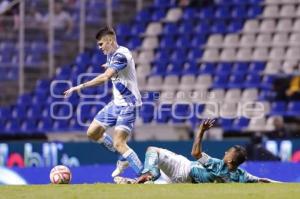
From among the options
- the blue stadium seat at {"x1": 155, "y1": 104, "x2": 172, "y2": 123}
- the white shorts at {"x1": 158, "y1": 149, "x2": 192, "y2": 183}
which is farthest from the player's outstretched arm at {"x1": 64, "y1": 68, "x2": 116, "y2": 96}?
the blue stadium seat at {"x1": 155, "y1": 104, "x2": 172, "y2": 123}

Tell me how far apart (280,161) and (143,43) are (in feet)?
23.7

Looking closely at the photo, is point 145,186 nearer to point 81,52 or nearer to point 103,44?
point 103,44

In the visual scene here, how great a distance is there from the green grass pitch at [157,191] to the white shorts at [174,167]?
1086 mm

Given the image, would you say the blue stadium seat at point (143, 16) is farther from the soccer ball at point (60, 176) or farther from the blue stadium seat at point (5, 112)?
the soccer ball at point (60, 176)

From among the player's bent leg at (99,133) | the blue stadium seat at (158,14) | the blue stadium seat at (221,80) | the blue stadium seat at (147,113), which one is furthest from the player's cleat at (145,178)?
the blue stadium seat at (158,14)

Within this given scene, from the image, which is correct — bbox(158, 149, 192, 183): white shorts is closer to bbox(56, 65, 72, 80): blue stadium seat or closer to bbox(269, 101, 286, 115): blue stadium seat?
bbox(269, 101, 286, 115): blue stadium seat

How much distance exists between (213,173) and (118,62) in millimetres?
1909

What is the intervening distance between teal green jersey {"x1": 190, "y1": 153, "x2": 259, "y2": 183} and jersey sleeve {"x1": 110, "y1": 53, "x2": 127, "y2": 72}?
158cm

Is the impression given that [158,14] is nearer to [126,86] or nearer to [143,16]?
[143,16]

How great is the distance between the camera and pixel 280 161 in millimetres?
19641

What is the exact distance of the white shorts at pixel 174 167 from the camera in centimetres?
1384

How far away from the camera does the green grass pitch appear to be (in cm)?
1144

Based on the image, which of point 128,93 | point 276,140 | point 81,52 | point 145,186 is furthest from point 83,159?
point 145,186

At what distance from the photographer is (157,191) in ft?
Answer: 39.1
